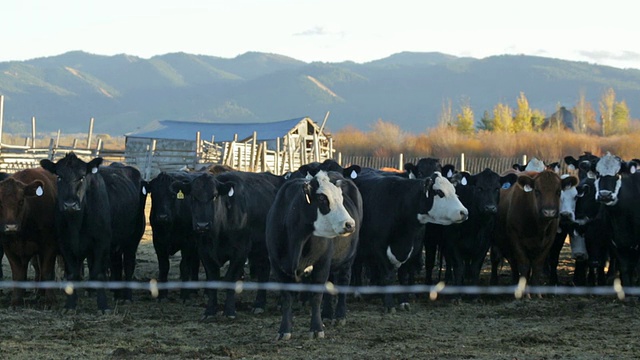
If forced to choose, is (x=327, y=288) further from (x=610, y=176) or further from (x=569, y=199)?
(x=569, y=199)

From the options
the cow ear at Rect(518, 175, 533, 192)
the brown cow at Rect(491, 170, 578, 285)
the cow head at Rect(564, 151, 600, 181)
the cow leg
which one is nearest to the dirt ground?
the cow leg

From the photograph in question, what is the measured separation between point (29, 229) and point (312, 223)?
4373mm

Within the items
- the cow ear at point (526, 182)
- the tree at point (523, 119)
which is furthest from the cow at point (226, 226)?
the tree at point (523, 119)

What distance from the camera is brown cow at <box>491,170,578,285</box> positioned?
44.6ft

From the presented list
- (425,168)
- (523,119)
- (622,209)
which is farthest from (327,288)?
(523,119)

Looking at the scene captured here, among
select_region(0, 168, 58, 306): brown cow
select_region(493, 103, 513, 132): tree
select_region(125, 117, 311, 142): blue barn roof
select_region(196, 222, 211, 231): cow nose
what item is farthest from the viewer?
select_region(493, 103, 513, 132): tree

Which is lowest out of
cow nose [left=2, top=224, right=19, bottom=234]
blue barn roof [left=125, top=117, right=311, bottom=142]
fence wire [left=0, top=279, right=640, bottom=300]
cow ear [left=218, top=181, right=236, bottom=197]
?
fence wire [left=0, top=279, right=640, bottom=300]

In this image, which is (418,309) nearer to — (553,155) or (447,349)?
(447,349)

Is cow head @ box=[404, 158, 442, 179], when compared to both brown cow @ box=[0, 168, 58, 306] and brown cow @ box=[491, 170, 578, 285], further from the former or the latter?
brown cow @ box=[0, 168, 58, 306]

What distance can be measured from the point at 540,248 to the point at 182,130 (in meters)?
53.0

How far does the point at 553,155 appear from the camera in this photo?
64.9 m

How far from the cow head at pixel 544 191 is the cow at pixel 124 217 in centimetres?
549

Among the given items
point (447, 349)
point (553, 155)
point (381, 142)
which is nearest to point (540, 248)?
point (447, 349)

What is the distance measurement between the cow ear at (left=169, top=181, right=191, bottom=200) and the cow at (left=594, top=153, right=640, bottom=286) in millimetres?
5579
